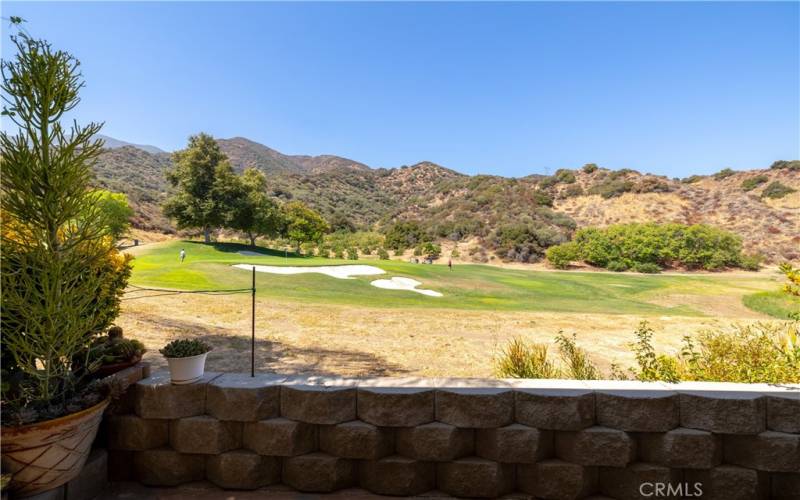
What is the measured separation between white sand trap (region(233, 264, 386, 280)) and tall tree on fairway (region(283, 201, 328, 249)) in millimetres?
17792

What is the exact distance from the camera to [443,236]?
4141 cm

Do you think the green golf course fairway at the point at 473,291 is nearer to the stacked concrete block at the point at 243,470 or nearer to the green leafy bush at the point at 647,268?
the stacked concrete block at the point at 243,470

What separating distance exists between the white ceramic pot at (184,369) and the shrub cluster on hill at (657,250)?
3165 centimetres

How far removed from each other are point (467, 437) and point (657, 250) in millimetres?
35118

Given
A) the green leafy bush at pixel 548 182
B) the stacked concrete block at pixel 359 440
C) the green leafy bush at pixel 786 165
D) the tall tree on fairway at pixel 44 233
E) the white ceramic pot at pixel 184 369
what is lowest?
the stacked concrete block at pixel 359 440

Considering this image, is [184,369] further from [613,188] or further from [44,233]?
[613,188]

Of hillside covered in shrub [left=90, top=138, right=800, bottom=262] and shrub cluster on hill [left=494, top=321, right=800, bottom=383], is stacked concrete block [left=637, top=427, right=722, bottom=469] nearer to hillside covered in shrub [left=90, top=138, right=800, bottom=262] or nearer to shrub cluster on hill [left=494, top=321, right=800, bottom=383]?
shrub cluster on hill [left=494, top=321, right=800, bottom=383]

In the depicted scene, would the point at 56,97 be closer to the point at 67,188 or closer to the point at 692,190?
the point at 67,188

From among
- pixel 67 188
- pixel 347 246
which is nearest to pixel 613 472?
pixel 67 188

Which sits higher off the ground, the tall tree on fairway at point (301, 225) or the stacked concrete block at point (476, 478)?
the tall tree on fairway at point (301, 225)

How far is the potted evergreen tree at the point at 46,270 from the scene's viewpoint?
2.26 metres

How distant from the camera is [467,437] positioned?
104 inches

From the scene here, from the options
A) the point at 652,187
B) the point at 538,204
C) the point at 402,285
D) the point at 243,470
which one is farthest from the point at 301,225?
the point at 652,187

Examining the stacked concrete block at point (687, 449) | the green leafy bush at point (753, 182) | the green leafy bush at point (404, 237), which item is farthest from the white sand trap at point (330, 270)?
the green leafy bush at point (753, 182)
